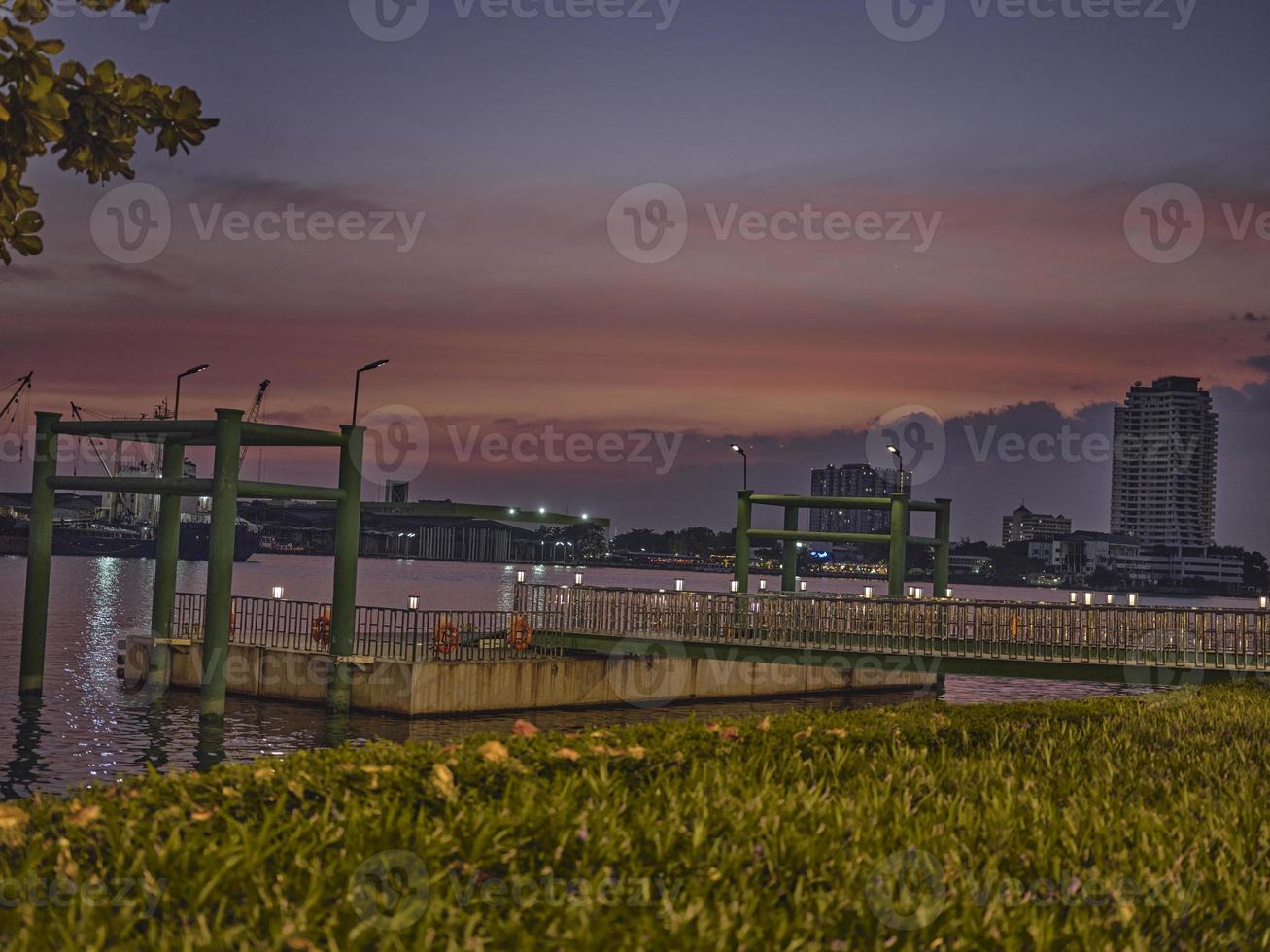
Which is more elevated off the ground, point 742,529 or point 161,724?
point 742,529

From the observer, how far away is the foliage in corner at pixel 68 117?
19.5 ft

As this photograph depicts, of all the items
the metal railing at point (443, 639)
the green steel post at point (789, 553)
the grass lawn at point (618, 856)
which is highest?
the green steel post at point (789, 553)

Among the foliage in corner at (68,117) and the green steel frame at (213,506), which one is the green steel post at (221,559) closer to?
the green steel frame at (213,506)

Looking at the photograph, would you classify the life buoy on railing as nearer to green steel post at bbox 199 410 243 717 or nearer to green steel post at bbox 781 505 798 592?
green steel post at bbox 199 410 243 717

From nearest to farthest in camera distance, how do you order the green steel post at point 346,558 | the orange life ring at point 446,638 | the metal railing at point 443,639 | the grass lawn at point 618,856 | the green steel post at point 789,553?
the grass lawn at point 618,856 → the green steel post at point 346,558 → the orange life ring at point 446,638 → the metal railing at point 443,639 → the green steel post at point 789,553

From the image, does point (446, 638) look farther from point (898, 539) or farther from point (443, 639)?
point (898, 539)

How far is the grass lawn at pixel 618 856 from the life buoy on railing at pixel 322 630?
25038 millimetres

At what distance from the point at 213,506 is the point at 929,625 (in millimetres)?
15802

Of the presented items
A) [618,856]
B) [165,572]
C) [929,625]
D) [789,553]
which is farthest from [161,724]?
[618,856]

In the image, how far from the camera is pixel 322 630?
3400 cm

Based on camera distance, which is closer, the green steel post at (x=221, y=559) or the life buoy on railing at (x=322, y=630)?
the green steel post at (x=221, y=559)

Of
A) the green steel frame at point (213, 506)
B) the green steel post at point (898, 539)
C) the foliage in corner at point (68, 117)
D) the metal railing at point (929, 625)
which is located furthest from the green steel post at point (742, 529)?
the foliage in corner at point (68, 117)

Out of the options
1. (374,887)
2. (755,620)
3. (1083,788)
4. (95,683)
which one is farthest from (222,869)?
(95,683)

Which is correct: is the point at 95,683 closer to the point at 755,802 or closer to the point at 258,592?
the point at 755,802
